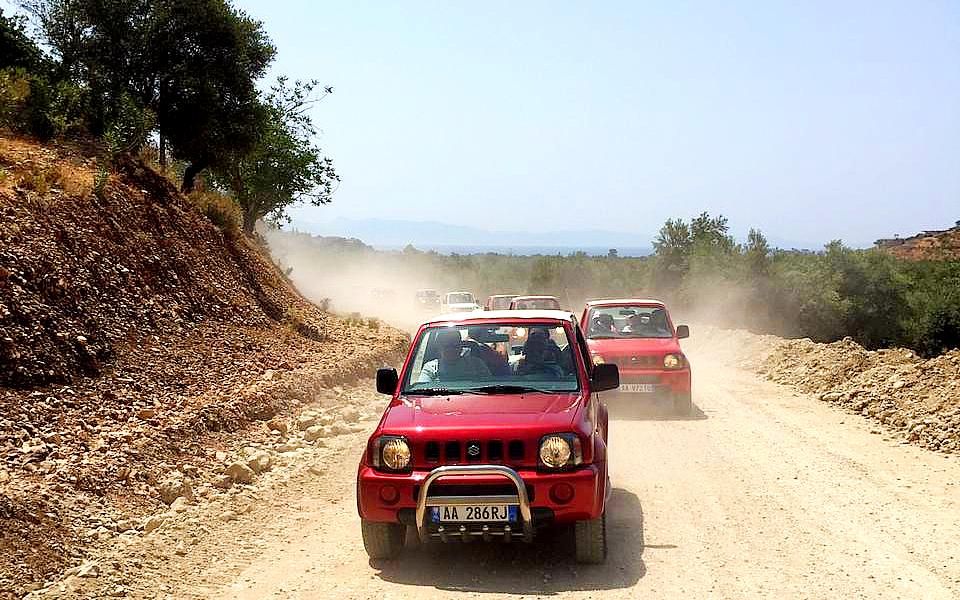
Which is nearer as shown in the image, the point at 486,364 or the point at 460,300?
the point at 486,364

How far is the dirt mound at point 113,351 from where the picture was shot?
292 inches

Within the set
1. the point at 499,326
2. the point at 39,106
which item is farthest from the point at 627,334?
the point at 39,106

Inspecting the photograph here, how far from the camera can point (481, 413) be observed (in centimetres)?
630

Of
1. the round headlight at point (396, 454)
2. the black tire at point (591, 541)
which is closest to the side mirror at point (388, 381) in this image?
the round headlight at point (396, 454)

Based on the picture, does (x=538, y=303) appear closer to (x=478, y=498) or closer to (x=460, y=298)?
(x=478, y=498)

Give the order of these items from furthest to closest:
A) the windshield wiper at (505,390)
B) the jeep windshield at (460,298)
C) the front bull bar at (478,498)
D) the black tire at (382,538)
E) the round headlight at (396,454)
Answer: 1. the jeep windshield at (460,298)
2. the windshield wiper at (505,390)
3. the black tire at (382,538)
4. the round headlight at (396,454)
5. the front bull bar at (478,498)

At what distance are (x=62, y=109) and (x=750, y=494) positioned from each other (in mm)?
14512

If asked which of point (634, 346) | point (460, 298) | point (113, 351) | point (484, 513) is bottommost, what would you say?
point (484, 513)

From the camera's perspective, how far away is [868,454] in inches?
418

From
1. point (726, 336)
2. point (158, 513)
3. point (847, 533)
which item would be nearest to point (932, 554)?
point (847, 533)

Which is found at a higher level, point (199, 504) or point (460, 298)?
point (460, 298)

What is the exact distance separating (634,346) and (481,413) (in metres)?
8.10

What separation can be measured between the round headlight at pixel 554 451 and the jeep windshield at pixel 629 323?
29.2ft

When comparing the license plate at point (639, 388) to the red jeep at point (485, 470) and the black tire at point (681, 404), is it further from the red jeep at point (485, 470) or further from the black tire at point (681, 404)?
the red jeep at point (485, 470)
